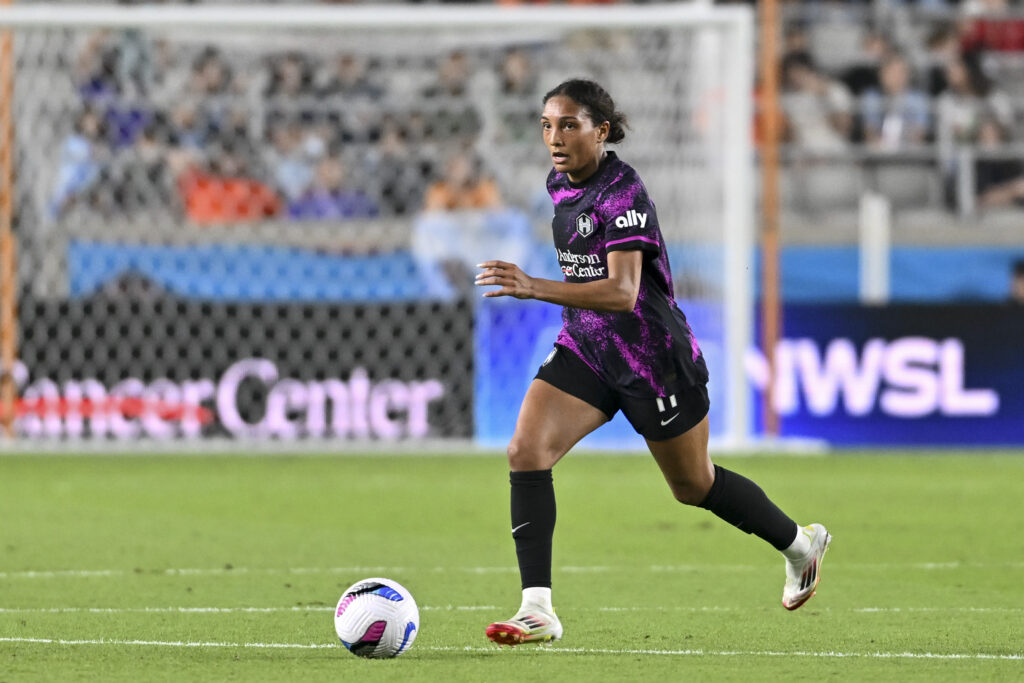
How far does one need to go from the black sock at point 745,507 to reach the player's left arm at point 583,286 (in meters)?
0.80

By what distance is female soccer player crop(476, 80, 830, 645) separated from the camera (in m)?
5.58

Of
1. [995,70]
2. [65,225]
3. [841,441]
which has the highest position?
[995,70]

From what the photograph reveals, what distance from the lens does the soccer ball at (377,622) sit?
207 inches

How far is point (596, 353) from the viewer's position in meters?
5.75

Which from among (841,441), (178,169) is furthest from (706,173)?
(178,169)

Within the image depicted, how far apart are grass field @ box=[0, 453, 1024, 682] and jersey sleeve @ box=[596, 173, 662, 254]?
4.00 ft

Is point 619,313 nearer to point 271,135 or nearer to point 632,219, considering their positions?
point 632,219

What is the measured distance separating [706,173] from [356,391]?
118 inches

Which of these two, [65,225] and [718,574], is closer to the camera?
[718,574]

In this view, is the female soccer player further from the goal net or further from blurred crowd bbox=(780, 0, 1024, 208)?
blurred crowd bbox=(780, 0, 1024, 208)

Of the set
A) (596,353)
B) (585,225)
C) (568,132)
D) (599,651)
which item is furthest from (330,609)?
(568,132)

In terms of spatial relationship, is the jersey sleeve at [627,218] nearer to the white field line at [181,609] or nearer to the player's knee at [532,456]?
the player's knee at [532,456]

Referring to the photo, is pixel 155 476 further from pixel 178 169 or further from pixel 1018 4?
pixel 1018 4

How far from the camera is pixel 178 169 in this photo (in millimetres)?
14461
